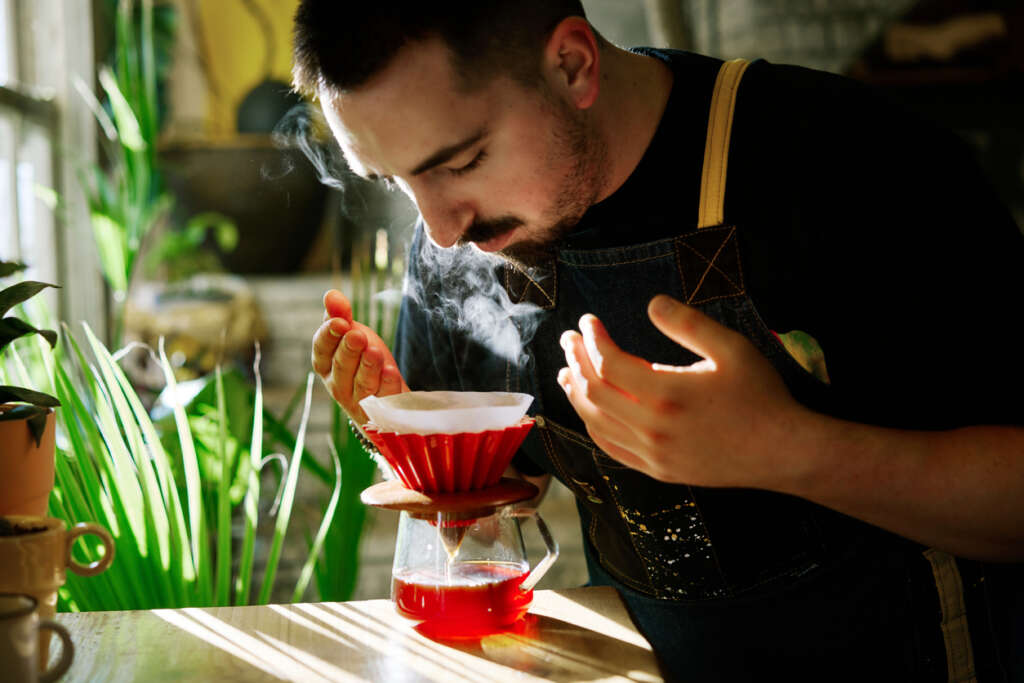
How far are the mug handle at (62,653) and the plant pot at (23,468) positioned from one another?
0.23 metres

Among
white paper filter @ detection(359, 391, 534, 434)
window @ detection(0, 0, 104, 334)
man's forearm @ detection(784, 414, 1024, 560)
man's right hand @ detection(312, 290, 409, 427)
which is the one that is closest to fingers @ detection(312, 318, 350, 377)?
man's right hand @ detection(312, 290, 409, 427)

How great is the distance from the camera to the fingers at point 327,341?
117 cm

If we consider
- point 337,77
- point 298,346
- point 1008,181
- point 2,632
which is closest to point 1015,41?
point 1008,181

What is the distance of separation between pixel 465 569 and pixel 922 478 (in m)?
0.50

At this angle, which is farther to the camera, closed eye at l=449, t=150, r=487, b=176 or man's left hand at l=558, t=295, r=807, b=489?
closed eye at l=449, t=150, r=487, b=176

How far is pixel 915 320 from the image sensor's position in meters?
1.03

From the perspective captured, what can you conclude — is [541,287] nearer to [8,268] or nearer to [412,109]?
[412,109]

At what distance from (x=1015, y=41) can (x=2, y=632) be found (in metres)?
4.39

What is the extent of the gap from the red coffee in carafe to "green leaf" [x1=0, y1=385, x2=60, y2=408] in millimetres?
441

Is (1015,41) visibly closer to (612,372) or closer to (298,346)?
(298,346)

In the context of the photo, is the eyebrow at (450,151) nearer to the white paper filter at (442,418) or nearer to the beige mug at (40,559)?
the white paper filter at (442,418)

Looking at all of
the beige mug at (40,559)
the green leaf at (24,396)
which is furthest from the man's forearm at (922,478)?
A: the green leaf at (24,396)

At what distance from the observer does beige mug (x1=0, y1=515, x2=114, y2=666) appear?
0.79m

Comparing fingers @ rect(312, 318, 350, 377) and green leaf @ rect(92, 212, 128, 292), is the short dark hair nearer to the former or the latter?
fingers @ rect(312, 318, 350, 377)
